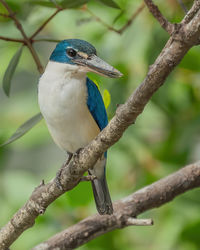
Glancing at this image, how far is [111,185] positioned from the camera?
3.32 metres

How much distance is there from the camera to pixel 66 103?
2.51 meters

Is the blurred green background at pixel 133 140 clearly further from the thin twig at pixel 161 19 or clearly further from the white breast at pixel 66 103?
the thin twig at pixel 161 19

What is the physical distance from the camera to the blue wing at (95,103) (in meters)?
2.56

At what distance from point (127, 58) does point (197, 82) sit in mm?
457

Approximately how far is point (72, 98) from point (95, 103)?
4.4 inches

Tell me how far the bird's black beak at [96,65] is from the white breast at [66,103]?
78 millimetres

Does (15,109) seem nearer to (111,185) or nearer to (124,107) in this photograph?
(111,185)

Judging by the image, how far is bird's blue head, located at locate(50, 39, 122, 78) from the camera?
2336 mm

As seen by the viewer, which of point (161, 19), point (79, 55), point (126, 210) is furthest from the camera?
point (126, 210)

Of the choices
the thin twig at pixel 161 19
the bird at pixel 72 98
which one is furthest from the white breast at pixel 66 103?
the thin twig at pixel 161 19

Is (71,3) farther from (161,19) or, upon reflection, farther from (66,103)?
(161,19)

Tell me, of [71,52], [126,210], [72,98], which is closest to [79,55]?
[71,52]

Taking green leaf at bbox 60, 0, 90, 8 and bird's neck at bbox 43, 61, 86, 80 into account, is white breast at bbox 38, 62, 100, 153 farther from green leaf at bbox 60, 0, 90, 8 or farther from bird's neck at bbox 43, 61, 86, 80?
green leaf at bbox 60, 0, 90, 8

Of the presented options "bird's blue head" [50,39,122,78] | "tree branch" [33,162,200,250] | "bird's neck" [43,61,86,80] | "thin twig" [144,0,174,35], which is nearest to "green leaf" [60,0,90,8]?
"bird's blue head" [50,39,122,78]
